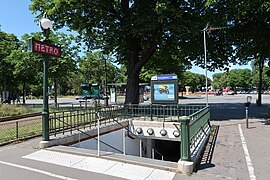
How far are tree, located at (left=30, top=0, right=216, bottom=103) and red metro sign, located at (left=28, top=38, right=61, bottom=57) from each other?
760cm

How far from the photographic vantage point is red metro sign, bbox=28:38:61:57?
26.9 ft

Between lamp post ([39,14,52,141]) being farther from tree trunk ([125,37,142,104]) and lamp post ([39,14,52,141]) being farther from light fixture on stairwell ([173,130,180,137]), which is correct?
tree trunk ([125,37,142,104])

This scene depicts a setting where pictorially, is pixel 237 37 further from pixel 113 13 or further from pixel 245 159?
pixel 245 159

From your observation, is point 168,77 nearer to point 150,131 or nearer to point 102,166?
point 150,131

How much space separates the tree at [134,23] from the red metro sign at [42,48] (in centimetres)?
760

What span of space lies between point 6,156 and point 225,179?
6569 millimetres

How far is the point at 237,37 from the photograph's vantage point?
19.0 meters

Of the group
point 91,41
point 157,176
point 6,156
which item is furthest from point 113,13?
point 157,176

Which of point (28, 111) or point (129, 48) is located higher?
point (129, 48)

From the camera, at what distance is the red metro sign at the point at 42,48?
322 inches

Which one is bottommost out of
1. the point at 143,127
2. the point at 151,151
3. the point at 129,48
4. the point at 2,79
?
the point at 151,151

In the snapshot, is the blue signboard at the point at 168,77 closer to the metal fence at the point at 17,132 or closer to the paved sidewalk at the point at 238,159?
the paved sidewalk at the point at 238,159

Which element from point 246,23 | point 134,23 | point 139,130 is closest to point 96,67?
point 134,23

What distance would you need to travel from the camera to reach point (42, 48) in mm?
8570
